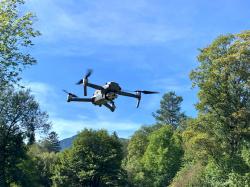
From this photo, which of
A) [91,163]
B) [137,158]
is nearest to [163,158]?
[137,158]

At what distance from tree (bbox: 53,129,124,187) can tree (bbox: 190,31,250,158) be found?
2635cm

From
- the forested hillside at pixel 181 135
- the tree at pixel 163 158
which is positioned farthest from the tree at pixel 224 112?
the tree at pixel 163 158

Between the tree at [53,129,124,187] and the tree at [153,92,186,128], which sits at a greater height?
the tree at [153,92,186,128]

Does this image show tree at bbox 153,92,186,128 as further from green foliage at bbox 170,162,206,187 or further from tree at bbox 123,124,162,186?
green foliage at bbox 170,162,206,187

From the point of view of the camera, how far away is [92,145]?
73.9 m

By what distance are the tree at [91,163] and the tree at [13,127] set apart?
537 inches

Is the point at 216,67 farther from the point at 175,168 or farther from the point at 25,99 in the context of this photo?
the point at 175,168

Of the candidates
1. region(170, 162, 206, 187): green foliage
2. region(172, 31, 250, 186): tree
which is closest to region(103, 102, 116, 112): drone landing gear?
region(172, 31, 250, 186): tree

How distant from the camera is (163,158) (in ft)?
285

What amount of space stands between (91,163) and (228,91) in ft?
99.1

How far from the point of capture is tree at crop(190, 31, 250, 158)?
4571cm

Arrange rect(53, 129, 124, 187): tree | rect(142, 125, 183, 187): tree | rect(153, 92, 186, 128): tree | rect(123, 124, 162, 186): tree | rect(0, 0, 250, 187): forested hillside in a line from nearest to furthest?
rect(0, 0, 250, 187): forested hillside
rect(53, 129, 124, 187): tree
rect(123, 124, 162, 186): tree
rect(142, 125, 183, 187): tree
rect(153, 92, 186, 128): tree

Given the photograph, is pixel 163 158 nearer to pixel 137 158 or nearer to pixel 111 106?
pixel 137 158

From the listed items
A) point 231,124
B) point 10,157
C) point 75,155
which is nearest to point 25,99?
point 10,157
